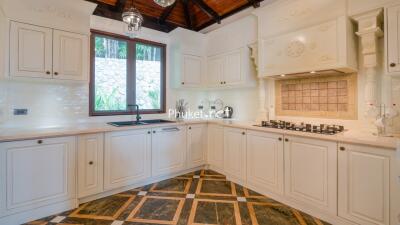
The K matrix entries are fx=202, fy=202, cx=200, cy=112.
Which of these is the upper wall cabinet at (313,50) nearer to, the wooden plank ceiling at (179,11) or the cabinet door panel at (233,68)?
the cabinet door panel at (233,68)

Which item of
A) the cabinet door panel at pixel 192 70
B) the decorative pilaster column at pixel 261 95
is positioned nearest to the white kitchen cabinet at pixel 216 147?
the decorative pilaster column at pixel 261 95

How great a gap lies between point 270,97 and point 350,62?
3.76 feet

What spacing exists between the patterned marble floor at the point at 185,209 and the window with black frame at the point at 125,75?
1.30 meters

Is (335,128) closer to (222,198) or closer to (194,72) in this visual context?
(222,198)

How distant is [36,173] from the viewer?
1970 mm

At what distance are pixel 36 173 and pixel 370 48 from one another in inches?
136

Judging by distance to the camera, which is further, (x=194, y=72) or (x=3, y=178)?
(x=194, y=72)

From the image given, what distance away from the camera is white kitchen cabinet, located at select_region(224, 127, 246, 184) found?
109 inches

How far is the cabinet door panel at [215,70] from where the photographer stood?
349 centimetres

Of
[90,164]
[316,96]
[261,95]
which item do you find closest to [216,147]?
[261,95]

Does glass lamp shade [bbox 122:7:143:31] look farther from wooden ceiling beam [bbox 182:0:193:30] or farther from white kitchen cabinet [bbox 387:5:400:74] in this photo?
white kitchen cabinet [bbox 387:5:400:74]

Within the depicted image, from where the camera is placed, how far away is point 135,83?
3.29m

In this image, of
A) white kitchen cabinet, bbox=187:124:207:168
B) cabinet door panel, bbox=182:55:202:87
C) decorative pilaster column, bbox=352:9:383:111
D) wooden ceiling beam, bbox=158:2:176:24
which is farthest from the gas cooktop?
wooden ceiling beam, bbox=158:2:176:24

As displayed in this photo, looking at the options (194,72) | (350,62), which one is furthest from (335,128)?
(194,72)
